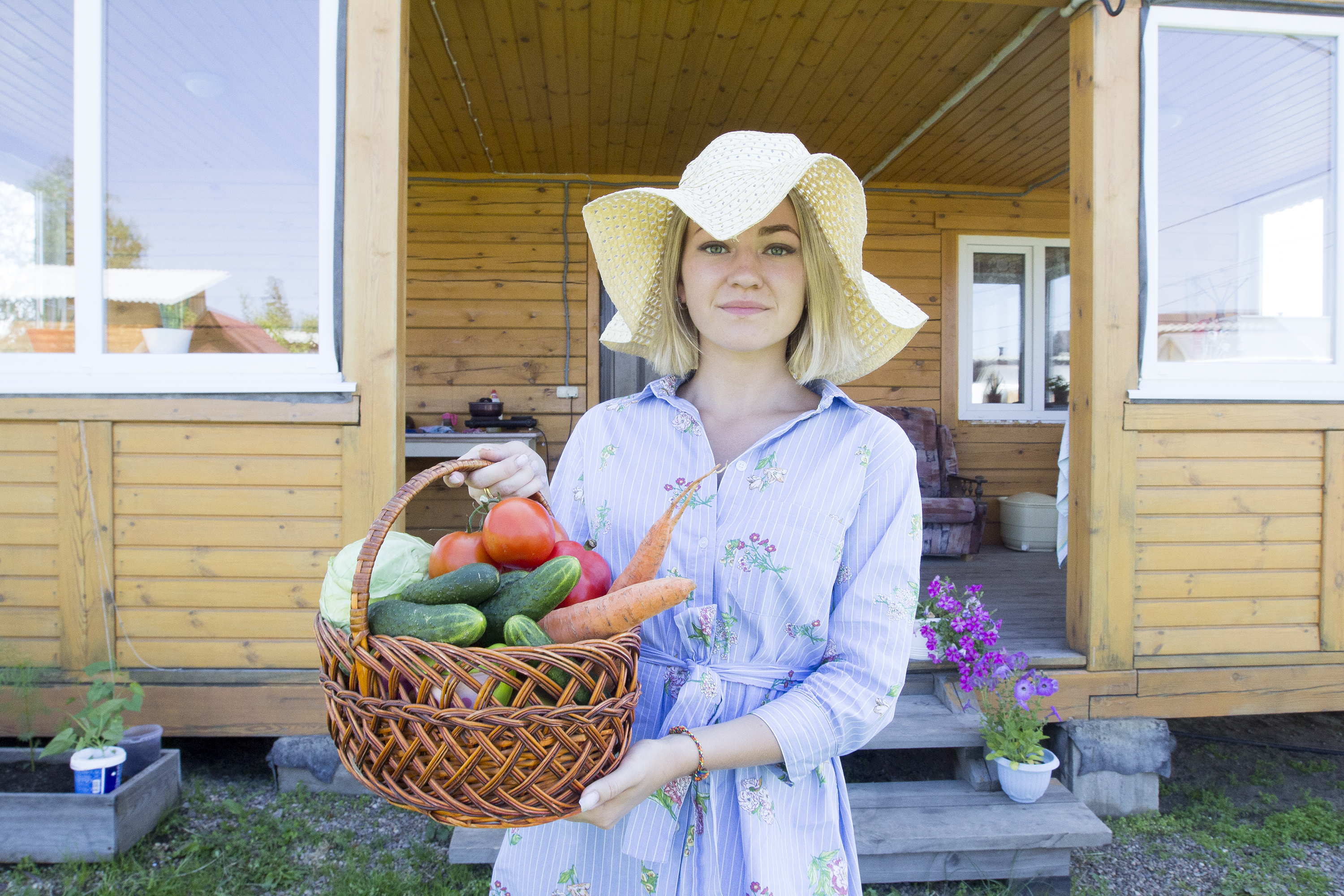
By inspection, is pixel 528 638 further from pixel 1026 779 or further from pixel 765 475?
pixel 1026 779

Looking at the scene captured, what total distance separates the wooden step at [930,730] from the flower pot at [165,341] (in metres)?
3.21

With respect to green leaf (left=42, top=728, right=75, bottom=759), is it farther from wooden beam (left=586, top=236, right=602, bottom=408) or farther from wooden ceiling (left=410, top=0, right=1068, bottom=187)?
wooden beam (left=586, top=236, right=602, bottom=408)

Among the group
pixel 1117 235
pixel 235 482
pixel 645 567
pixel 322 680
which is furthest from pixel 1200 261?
pixel 235 482

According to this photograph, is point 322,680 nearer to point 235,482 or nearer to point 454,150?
point 235,482

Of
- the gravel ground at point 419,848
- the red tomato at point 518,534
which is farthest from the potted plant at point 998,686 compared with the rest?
the red tomato at point 518,534

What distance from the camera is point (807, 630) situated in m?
1.17

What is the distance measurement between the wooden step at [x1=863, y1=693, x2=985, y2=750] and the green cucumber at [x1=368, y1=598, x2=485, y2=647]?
2.41 metres

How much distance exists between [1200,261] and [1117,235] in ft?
2.76

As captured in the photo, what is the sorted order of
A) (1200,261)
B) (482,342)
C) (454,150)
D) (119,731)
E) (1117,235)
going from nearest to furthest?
1. (119,731)
2. (1117,235)
3. (1200,261)
4. (454,150)
5. (482,342)

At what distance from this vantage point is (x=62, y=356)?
9.70ft

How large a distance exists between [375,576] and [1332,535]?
401 cm

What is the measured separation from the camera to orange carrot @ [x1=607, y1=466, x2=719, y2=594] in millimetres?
1001

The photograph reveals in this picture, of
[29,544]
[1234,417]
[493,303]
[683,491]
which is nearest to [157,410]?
[29,544]

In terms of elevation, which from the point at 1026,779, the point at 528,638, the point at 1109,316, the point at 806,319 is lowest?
the point at 1026,779
